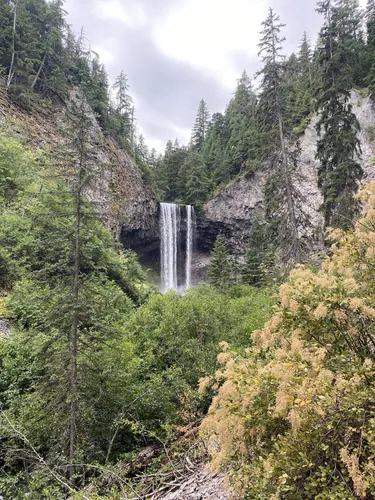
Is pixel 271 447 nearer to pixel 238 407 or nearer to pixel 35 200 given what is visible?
pixel 238 407

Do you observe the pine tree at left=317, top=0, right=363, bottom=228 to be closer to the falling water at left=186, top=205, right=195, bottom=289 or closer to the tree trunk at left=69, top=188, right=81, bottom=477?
the tree trunk at left=69, top=188, right=81, bottom=477

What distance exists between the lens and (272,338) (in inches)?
147

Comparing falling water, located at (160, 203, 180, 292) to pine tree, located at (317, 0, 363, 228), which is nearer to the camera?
pine tree, located at (317, 0, 363, 228)

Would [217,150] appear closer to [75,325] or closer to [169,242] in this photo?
[169,242]

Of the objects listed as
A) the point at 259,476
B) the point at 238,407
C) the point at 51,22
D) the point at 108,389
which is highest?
the point at 51,22

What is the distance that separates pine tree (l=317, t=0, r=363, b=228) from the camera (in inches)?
533

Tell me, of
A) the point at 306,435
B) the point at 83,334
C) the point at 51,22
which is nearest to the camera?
the point at 306,435

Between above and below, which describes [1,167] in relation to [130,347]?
above

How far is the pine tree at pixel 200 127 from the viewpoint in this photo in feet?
181

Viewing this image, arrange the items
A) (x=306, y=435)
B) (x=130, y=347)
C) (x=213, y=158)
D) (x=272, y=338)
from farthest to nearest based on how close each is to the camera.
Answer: (x=213, y=158)
(x=130, y=347)
(x=272, y=338)
(x=306, y=435)

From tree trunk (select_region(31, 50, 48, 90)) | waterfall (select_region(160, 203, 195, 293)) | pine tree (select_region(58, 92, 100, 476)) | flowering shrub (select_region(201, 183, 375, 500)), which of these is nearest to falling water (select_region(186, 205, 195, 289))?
waterfall (select_region(160, 203, 195, 293))

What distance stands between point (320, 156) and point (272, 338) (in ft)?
45.7

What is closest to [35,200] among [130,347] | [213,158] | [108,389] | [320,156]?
[130,347]

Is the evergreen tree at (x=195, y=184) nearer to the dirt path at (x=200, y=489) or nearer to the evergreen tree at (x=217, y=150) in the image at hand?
the evergreen tree at (x=217, y=150)
